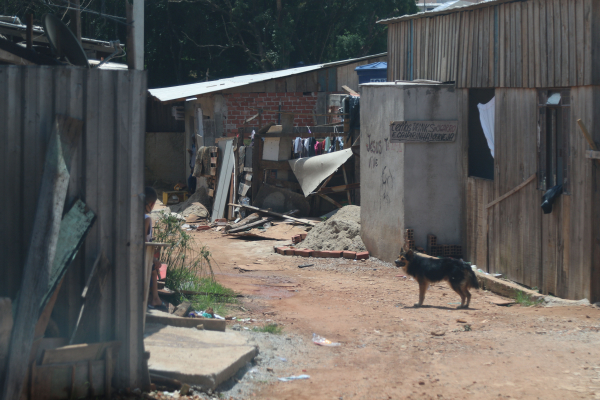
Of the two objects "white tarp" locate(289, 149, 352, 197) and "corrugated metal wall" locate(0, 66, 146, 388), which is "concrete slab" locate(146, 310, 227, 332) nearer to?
"corrugated metal wall" locate(0, 66, 146, 388)

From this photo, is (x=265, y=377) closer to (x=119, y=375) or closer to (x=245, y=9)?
(x=119, y=375)

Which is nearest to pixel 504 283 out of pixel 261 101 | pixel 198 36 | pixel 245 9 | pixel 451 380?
pixel 451 380

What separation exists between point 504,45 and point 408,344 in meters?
5.29

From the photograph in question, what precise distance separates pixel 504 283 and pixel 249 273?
4.21 metres

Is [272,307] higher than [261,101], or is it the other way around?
[261,101]

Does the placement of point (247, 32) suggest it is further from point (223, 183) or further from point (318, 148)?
point (318, 148)

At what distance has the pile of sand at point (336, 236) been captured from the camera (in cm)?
1284

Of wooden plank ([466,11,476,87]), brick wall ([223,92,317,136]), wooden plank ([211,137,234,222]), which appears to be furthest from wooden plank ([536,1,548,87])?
brick wall ([223,92,317,136])

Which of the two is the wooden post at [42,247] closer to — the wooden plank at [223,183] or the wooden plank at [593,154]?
the wooden plank at [593,154]

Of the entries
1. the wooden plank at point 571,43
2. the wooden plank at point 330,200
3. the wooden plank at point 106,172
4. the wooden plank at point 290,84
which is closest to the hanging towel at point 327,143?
the wooden plank at point 330,200

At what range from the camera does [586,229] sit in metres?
8.17

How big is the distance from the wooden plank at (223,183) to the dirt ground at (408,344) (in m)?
6.71

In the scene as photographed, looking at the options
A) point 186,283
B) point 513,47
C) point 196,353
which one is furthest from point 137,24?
A: point 196,353

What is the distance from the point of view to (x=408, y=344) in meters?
6.68
